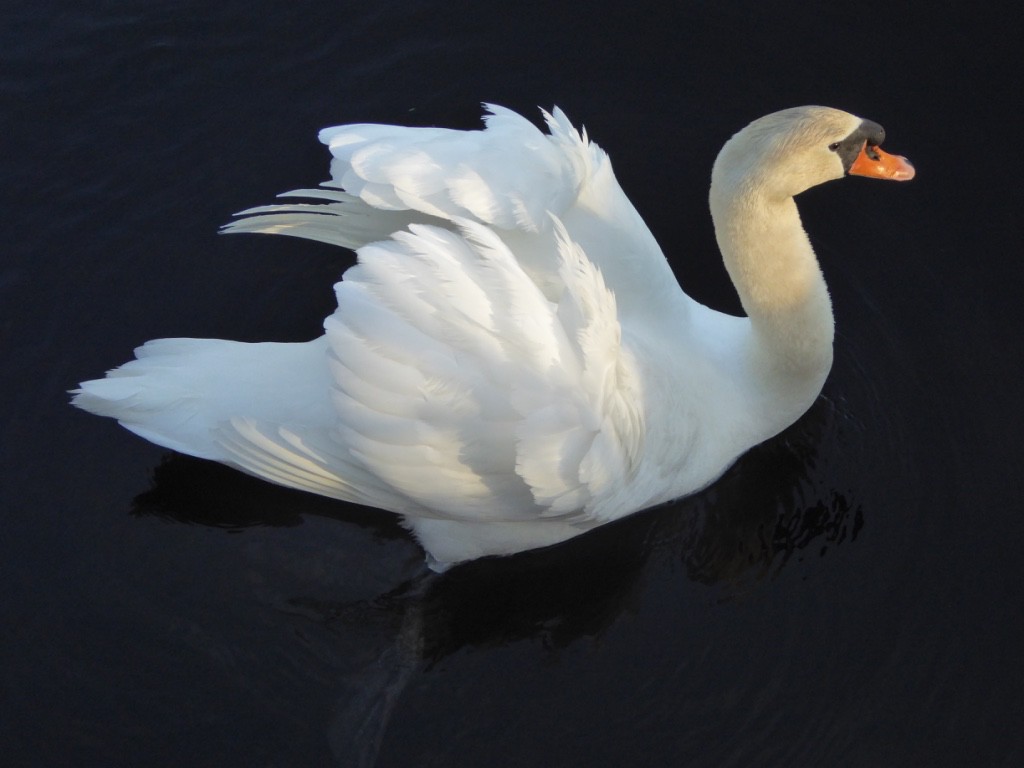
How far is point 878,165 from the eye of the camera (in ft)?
20.1

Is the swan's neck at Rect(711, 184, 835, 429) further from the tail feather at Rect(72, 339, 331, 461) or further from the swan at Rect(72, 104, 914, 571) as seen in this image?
the tail feather at Rect(72, 339, 331, 461)

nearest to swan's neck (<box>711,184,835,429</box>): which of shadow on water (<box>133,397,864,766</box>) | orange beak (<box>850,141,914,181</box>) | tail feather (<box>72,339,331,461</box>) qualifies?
orange beak (<box>850,141,914,181</box>)

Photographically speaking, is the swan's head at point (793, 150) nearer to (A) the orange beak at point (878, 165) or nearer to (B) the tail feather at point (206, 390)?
(A) the orange beak at point (878, 165)

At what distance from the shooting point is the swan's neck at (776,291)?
599cm

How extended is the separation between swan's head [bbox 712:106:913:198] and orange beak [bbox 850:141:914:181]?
3 centimetres

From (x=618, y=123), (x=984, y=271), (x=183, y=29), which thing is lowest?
(x=984, y=271)

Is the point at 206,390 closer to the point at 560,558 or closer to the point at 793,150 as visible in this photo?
the point at 560,558

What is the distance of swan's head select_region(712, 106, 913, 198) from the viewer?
18.7 feet

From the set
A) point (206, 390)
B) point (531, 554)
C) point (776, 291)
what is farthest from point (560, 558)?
point (206, 390)

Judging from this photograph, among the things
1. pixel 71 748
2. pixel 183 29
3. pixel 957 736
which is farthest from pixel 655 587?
pixel 183 29

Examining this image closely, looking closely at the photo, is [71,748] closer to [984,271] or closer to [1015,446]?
[1015,446]

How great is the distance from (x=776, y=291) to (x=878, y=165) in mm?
777

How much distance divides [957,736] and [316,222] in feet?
13.9

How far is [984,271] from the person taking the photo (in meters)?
7.87
